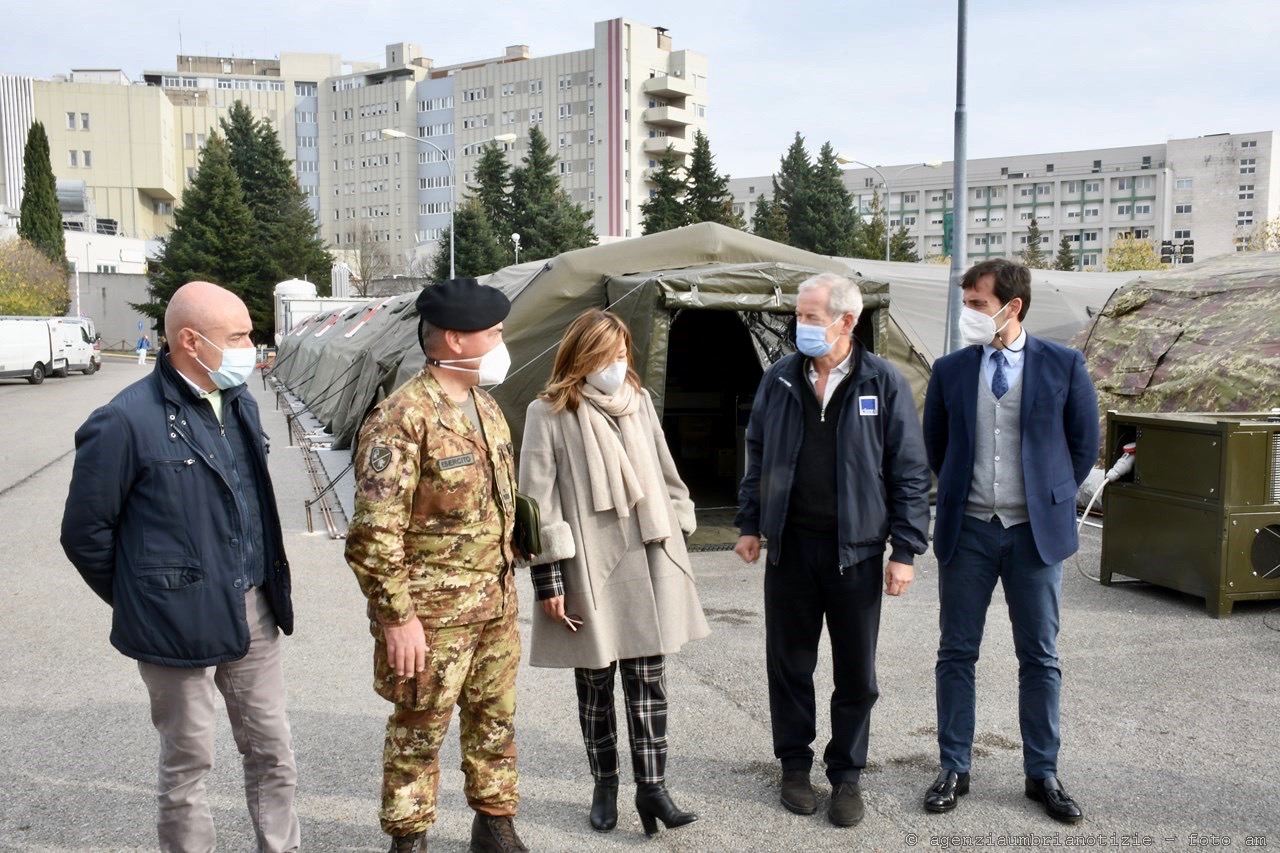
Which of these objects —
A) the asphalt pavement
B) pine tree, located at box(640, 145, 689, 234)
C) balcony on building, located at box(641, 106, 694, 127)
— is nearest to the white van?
the asphalt pavement

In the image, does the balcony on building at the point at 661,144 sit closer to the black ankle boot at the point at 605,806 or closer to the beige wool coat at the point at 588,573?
the beige wool coat at the point at 588,573

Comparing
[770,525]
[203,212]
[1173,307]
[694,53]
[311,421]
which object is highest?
[694,53]

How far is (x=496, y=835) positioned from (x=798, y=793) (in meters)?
1.15

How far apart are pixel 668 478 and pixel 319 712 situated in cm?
228

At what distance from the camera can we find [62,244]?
63500mm

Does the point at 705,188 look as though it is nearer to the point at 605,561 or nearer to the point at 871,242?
the point at 871,242

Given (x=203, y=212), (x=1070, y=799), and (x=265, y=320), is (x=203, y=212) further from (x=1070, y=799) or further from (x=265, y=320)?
(x=1070, y=799)

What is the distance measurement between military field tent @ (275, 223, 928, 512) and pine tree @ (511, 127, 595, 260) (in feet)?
167

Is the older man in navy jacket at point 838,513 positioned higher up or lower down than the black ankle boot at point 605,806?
higher up

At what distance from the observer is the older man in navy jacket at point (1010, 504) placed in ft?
13.4

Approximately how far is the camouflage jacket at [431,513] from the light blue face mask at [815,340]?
3.95 feet

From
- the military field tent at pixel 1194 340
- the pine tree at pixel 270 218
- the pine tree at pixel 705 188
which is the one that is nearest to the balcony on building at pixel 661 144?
the pine tree at pixel 705 188

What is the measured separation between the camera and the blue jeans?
4.12 m

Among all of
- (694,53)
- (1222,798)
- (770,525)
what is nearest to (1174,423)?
(1222,798)
